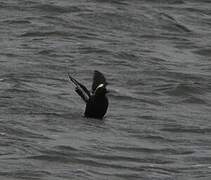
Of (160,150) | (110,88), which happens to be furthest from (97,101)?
(110,88)

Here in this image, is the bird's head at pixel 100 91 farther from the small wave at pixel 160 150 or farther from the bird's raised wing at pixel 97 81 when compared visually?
the small wave at pixel 160 150

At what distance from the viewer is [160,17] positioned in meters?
27.5

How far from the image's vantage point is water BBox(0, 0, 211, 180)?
13328 mm

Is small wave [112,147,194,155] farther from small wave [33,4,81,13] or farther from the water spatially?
small wave [33,4,81,13]

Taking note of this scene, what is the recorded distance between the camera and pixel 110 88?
19.3 metres

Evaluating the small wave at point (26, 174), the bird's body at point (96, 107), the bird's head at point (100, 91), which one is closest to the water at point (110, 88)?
the small wave at point (26, 174)

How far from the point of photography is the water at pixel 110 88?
13.3 m

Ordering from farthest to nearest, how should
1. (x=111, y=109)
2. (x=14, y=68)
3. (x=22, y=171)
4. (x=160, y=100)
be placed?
(x=14, y=68) → (x=160, y=100) → (x=111, y=109) → (x=22, y=171)

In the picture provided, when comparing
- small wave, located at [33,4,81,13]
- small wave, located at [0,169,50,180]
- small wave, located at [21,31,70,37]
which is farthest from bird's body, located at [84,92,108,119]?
small wave, located at [33,4,81,13]

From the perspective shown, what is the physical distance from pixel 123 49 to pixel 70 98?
5368 mm

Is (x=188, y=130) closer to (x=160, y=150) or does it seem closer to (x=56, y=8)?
(x=160, y=150)

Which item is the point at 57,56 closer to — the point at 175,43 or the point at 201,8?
the point at 175,43

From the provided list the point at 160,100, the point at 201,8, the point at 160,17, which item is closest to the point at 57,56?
the point at 160,100

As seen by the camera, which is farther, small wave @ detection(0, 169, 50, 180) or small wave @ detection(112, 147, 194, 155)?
small wave @ detection(112, 147, 194, 155)
